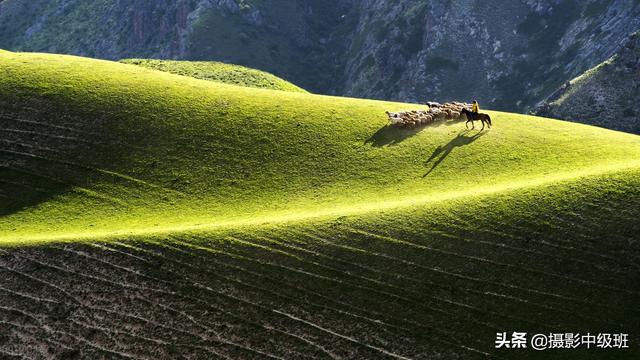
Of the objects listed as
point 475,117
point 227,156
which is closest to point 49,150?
point 227,156

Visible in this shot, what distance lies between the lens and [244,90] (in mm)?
73375

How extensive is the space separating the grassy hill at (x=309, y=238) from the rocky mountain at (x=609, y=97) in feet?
286

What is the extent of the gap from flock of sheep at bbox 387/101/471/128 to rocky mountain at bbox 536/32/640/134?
300 ft

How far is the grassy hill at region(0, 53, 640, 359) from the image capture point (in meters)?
38.0

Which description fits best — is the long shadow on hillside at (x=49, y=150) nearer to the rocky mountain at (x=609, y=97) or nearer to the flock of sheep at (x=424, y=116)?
the flock of sheep at (x=424, y=116)

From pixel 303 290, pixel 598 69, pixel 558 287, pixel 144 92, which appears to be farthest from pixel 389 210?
pixel 598 69

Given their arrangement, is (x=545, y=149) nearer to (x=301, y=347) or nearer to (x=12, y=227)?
(x=301, y=347)

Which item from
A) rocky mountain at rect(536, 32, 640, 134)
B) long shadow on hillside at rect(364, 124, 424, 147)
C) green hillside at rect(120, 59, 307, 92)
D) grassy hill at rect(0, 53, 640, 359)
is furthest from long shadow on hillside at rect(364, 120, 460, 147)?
rocky mountain at rect(536, 32, 640, 134)

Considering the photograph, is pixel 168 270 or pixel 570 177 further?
pixel 570 177

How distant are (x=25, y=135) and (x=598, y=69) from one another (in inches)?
5501

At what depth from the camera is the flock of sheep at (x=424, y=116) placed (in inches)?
2403

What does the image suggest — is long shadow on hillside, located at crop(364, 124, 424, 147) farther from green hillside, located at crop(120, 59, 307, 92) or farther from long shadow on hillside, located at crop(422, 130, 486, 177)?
green hillside, located at crop(120, 59, 307, 92)
